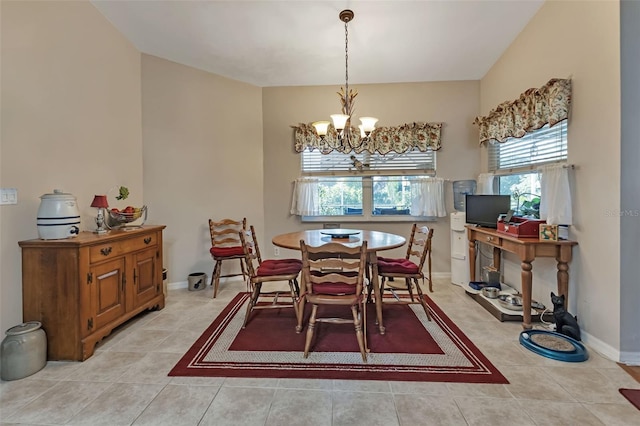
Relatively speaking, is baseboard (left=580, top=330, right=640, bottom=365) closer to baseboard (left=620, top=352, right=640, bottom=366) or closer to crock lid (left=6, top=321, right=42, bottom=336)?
baseboard (left=620, top=352, right=640, bottom=366)

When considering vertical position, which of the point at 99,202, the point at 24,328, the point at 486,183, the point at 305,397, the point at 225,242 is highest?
the point at 486,183

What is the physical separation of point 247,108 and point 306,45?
1.34 m

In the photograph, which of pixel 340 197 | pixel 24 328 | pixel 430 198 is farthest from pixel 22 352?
pixel 430 198

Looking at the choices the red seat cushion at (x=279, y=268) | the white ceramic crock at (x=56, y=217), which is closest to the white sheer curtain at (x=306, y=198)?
the red seat cushion at (x=279, y=268)

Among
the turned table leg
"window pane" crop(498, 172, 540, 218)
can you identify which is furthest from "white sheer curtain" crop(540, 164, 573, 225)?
"window pane" crop(498, 172, 540, 218)

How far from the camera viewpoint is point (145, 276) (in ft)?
9.24

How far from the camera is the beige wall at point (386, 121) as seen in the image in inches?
164

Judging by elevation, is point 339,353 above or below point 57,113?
below

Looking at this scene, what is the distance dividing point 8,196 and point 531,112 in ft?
13.9

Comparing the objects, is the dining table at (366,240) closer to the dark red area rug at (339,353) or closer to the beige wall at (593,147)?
the dark red area rug at (339,353)

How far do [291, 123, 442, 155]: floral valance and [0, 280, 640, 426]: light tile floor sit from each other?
9.07 feet

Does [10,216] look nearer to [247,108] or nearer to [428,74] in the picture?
[247,108]

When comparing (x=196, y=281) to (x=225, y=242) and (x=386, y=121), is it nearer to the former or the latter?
(x=225, y=242)

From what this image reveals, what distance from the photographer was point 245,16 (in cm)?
281
